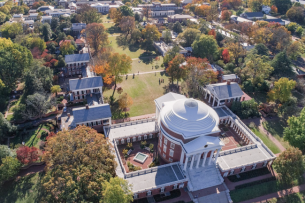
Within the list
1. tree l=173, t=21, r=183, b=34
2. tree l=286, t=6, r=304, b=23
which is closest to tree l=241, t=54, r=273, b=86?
tree l=173, t=21, r=183, b=34

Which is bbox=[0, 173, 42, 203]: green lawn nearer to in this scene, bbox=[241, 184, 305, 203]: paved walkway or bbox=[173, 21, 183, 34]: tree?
bbox=[241, 184, 305, 203]: paved walkway

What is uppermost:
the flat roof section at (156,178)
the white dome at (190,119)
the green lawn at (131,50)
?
the white dome at (190,119)

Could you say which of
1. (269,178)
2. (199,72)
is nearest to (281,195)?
(269,178)

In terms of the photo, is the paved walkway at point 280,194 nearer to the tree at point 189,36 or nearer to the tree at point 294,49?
the tree at point 294,49

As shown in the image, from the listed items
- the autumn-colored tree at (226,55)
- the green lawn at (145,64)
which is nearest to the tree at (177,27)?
the green lawn at (145,64)

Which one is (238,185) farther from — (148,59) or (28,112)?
(148,59)
